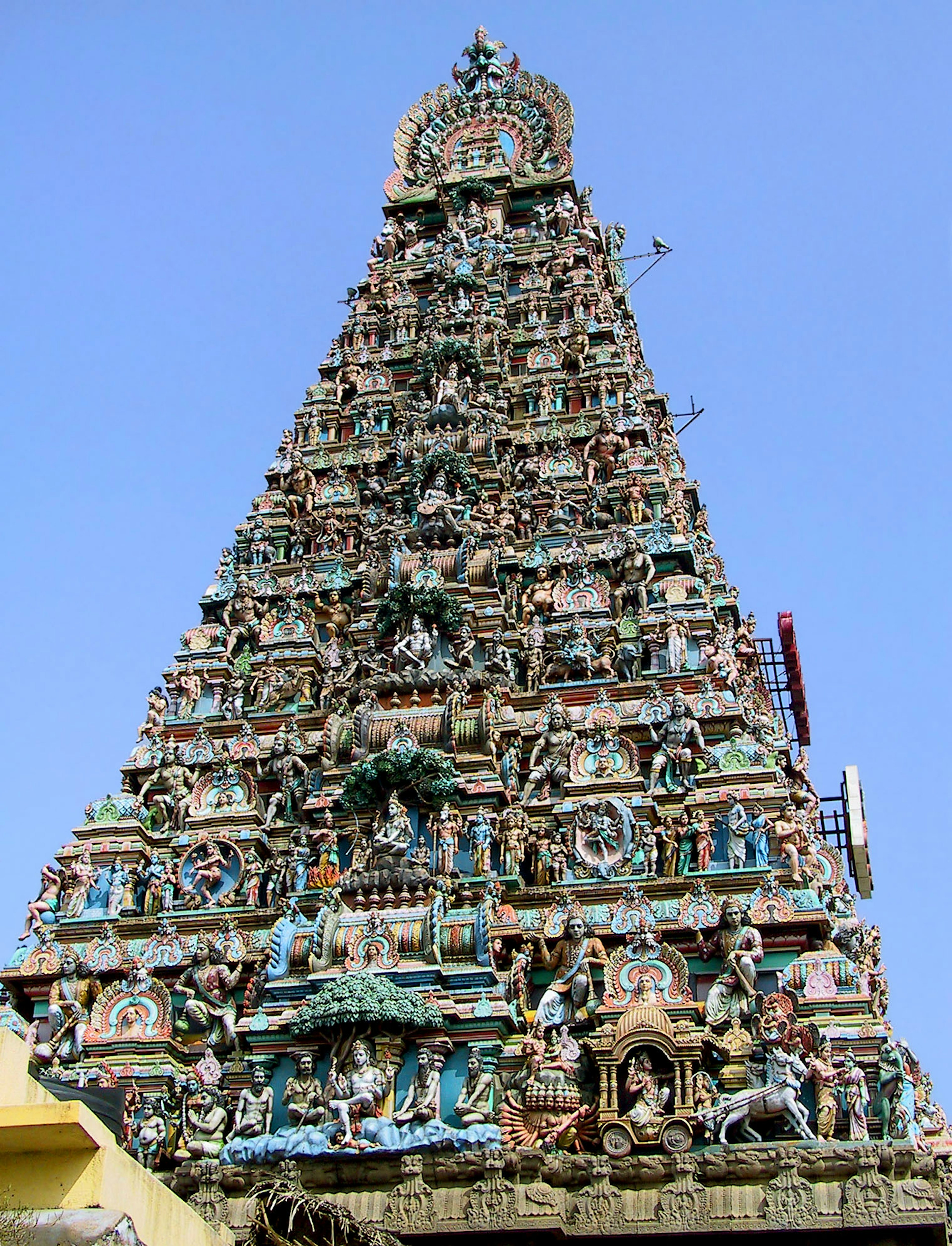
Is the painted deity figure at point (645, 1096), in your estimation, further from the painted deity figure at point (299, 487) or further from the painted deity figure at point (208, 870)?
the painted deity figure at point (299, 487)

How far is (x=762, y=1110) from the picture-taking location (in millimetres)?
17422

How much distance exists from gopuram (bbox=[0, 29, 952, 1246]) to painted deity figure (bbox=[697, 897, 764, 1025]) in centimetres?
7

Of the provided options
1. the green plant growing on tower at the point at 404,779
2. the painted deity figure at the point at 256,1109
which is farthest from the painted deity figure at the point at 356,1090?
the green plant growing on tower at the point at 404,779

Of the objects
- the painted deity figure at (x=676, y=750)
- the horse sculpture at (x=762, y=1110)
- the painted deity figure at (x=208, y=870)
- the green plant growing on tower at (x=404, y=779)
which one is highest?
the painted deity figure at (x=676, y=750)

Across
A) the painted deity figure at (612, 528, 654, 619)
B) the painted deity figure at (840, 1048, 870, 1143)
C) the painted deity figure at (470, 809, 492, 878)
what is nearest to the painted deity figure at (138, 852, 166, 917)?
the painted deity figure at (470, 809, 492, 878)

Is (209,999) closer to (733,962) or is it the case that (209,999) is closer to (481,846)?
(481,846)

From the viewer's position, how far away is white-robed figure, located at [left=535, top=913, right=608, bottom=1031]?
63.3 feet

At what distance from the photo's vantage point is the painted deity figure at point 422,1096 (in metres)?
17.9

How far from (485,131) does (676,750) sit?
24.4 meters

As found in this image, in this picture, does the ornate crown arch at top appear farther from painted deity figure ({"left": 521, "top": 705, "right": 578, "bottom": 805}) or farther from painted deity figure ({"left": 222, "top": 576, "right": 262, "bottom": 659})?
painted deity figure ({"left": 521, "top": 705, "right": 578, "bottom": 805})

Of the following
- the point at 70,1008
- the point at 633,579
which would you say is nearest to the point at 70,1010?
the point at 70,1008

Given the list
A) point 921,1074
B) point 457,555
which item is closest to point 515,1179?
point 921,1074

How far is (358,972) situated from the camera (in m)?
19.3

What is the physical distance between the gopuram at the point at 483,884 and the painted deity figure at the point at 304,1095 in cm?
4
